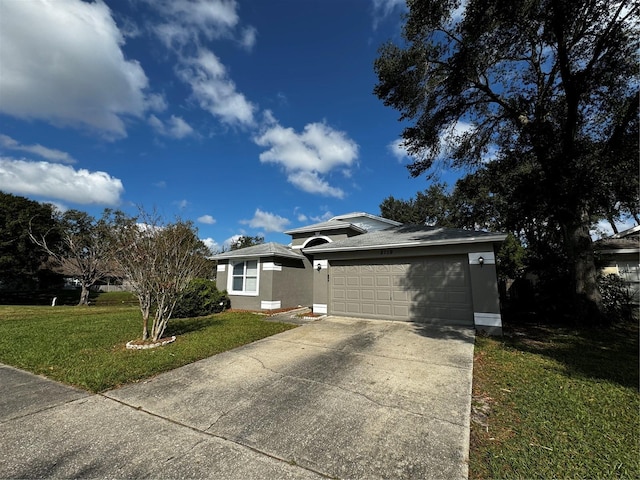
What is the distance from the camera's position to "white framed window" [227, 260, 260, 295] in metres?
13.6

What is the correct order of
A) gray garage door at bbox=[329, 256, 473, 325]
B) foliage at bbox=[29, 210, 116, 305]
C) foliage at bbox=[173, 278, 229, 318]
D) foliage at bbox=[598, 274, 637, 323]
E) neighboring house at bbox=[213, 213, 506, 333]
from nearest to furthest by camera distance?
neighboring house at bbox=[213, 213, 506, 333]
gray garage door at bbox=[329, 256, 473, 325]
foliage at bbox=[598, 274, 637, 323]
foliage at bbox=[173, 278, 229, 318]
foliage at bbox=[29, 210, 116, 305]

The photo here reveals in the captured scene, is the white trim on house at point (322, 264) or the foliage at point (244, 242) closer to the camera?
the white trim on house at point (322, 264)

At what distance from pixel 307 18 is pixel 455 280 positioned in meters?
10.2

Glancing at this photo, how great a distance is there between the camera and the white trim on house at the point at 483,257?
8.41m

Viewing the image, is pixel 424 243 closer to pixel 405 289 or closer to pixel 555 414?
pixel 405 289

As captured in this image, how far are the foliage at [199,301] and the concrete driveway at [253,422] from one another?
6.75m

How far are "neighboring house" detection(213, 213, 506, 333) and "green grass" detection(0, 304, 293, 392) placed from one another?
309cm

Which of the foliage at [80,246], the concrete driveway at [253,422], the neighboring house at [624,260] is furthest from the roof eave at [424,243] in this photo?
the foliage at [80,246]

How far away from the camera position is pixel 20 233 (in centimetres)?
2259

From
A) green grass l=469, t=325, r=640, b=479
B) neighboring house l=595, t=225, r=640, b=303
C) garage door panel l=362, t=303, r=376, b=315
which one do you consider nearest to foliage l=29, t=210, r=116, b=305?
garage door panel l=362, t=303, r=376, b=315

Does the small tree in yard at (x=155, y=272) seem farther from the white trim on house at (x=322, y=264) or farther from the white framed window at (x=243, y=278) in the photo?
the white framed window at (x=243, y=278)

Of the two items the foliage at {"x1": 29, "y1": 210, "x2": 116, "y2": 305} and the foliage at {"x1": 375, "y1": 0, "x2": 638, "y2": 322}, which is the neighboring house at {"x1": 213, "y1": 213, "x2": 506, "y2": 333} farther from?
the foliage at {"x1": 29, "y1": 210, "x2": 116, "y2": 305}

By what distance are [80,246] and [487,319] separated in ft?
97.4

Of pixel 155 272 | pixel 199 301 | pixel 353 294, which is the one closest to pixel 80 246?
pixel 199 301
